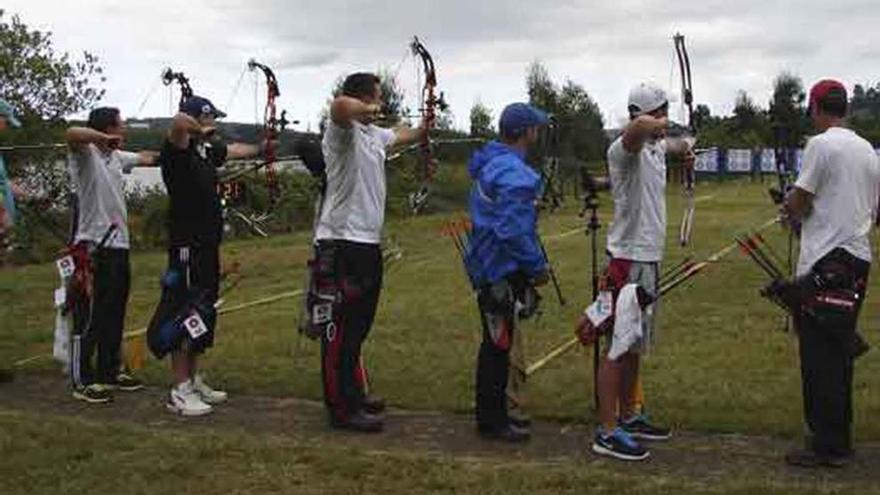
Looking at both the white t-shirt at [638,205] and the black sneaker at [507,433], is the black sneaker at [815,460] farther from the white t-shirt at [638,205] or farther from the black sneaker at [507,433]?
the black sneaker at [507,433]

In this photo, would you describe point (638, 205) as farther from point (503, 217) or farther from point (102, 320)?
point (102, 320)

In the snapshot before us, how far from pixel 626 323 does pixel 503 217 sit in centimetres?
74

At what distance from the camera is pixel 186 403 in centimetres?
619

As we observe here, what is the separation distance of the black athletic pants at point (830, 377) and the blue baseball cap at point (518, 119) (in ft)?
5.08

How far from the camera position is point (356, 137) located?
5711 millimetres

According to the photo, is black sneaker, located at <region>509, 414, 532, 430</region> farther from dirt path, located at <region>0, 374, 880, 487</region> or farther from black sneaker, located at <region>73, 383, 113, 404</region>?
black sneaker, located at <region>73, 383, 113, 404</region>

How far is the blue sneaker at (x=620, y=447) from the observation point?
511 centimetres

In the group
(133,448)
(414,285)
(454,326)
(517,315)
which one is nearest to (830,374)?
(517,315)

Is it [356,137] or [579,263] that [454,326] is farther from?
[579,263]

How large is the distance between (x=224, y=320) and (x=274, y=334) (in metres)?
1.12

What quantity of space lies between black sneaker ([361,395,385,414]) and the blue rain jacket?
38.3 inches

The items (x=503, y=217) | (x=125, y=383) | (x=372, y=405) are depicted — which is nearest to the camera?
(x=503, y=217)

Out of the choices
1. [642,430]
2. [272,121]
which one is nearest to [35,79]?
[272,121]

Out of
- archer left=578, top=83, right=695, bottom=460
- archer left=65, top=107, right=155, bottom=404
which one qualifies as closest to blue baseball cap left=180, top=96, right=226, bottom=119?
archer left=65, top=107, right=155, bottom=404
